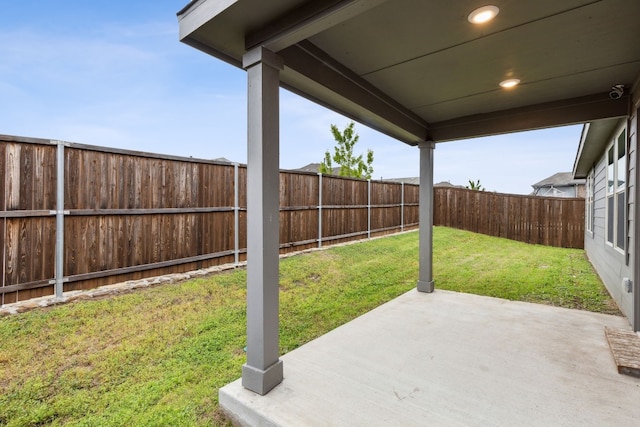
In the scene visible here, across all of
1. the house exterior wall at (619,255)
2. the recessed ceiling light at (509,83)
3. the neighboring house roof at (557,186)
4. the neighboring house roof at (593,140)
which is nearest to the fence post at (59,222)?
the recessed ceiling light at (509,83)

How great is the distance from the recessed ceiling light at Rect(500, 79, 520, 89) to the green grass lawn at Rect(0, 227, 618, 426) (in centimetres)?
298

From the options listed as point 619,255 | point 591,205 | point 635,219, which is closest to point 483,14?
point 635,219

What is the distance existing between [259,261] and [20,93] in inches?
507

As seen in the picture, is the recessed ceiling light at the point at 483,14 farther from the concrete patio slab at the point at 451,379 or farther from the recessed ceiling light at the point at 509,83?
the concrete patio slab at the point at 451,379

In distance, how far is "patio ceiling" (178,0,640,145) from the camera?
5.88ft

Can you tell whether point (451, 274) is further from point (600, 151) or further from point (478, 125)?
point (600, 151)

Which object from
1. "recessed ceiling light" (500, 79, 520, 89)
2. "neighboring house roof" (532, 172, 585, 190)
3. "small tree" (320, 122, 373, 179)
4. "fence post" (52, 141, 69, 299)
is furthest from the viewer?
"neighboring house roof" (532, 172, 585, 190)

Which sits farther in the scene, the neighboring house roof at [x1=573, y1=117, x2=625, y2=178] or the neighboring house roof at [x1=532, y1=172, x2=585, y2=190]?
the neighboring house roof at [x1=532, y1=172, x2=585, y2=190]

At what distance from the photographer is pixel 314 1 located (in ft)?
5.46

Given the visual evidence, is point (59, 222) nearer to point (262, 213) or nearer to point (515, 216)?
point (262, 213)

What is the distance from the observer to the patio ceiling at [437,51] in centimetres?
179

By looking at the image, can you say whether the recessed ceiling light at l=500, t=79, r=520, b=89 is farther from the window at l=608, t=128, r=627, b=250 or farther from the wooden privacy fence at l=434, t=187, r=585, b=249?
the wooden privacy fence at l=434, t=187, r=585, b=249

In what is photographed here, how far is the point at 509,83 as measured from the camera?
115 inches

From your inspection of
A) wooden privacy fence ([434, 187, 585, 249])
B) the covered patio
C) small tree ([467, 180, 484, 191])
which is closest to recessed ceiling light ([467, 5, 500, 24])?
the covered patio
